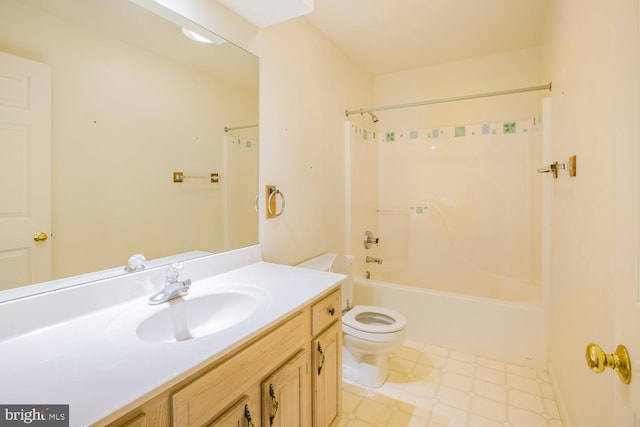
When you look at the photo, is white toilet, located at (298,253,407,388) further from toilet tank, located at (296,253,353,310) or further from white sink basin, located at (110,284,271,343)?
white sink basin, located at (110,284,271,343)

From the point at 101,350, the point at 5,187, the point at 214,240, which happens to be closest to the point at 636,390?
the point at 101,350

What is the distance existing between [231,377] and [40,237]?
28.6 inches

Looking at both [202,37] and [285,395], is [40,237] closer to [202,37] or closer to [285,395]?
[285,395]

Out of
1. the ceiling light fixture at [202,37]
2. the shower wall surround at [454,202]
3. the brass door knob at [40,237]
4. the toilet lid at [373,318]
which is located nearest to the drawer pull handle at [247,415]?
the brass door knob at [40,237]

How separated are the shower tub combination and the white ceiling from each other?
0.66m

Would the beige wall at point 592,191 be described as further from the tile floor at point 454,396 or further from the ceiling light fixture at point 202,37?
the ceiling light fixture at point 202,37

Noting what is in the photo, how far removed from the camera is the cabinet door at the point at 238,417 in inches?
30.3

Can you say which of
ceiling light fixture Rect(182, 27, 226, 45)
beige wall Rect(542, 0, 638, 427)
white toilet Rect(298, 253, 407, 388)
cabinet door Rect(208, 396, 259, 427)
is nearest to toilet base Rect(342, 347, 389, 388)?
white toilet Rect(298, 253, 407, 388)

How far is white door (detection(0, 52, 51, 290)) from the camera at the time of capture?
2.73 ft

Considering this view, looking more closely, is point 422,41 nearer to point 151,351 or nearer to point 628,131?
point 628,131

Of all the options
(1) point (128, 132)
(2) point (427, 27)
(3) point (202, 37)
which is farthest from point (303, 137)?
(2) point (427, 27)

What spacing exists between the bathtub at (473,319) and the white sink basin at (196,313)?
1491mm

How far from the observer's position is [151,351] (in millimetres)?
724

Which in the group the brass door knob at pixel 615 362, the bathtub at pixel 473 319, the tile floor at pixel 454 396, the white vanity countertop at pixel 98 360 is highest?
the brass door knob at pixel 615 362
